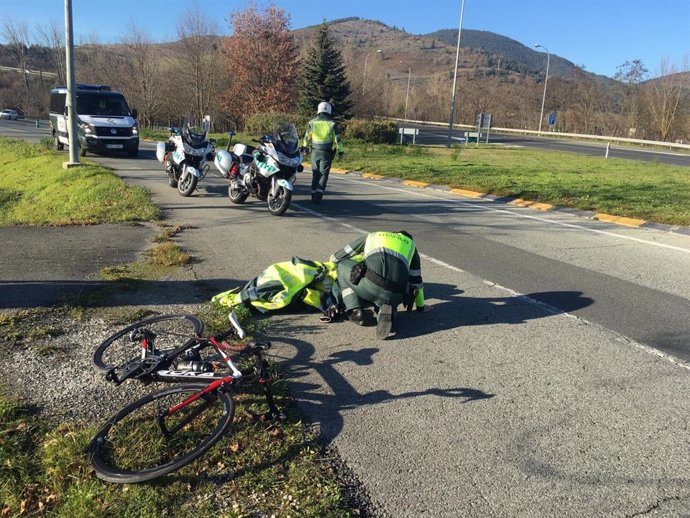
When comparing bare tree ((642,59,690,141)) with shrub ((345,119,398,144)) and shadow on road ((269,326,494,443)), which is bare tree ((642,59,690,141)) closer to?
shrub ((345,119,398,144))

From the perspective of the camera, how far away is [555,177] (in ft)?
60.6

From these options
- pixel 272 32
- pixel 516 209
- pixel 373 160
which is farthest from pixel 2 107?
pixel 516 209

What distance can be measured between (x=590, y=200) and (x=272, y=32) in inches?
1497

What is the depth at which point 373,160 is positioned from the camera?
2330 cm

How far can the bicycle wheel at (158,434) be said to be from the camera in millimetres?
2916

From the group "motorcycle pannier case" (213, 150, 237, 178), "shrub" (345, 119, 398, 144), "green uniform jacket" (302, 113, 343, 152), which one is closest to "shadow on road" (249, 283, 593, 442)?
"green uniform jacket" (302, 113, 343, 152)

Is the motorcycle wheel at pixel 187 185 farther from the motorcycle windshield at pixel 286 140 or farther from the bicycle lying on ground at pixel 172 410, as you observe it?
the bicycle lying on ground at pixel 172 410

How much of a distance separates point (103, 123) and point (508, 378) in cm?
1958

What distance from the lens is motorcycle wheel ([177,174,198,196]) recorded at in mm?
12383

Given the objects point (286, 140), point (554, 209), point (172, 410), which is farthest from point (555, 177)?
point (172, 410)

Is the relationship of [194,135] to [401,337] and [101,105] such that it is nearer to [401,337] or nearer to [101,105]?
[401,337]

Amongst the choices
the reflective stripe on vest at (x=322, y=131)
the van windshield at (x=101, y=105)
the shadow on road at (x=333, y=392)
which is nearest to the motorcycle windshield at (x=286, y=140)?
the reflective stripe on vest at (x=322, y=131)

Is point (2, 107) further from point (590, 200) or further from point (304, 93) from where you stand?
point (590, 200)

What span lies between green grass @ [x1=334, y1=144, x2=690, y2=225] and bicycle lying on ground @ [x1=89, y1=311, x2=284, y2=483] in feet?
34.5
